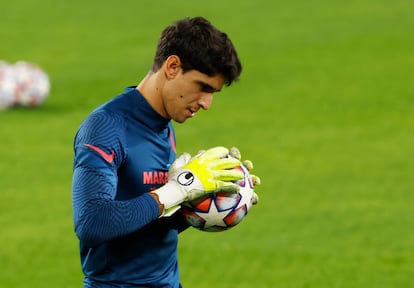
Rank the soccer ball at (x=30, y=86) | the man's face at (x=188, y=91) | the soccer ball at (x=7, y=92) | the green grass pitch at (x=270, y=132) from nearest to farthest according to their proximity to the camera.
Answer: the man's face at (x=188, y=91) → the green grass pitch at (x=270, y=132) → the soccer ball at (x=7, y=92) → the soccer ball at (x=30, y=86)

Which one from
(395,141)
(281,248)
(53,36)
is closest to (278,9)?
(53,36)

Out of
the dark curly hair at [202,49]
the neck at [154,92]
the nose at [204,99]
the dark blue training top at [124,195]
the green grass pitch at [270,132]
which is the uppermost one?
the green grass pitch at [270,132]

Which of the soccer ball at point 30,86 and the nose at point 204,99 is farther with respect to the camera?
the soccer ball at point 30,86

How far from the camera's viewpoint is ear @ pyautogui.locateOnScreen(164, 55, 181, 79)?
587cm

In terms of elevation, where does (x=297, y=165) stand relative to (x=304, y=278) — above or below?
above

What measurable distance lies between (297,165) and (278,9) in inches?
→ 638

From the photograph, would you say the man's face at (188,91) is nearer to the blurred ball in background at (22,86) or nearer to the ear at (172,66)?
the ear at (172,66)

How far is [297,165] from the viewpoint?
56.1 ft

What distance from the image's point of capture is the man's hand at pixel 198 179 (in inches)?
230

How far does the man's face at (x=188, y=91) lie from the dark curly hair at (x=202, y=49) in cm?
4

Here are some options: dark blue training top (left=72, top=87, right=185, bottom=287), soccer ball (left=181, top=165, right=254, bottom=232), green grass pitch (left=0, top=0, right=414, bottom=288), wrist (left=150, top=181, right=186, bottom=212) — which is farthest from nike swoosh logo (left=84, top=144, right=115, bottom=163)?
green grass pitch (left=0, top=0, right=414, bottom=288)

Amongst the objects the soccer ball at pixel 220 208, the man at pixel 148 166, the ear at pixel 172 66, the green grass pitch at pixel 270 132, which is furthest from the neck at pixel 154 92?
the green grass pitch at pixel 270 132

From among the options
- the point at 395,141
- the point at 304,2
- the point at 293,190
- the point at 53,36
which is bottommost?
the point at 293,190

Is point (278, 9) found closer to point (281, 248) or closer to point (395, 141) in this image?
point (395, 141)
